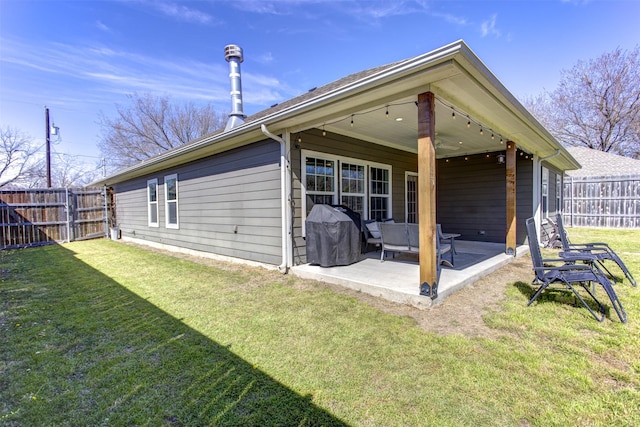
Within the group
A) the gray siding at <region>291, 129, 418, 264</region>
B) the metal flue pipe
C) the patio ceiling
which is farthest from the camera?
the metal flue pipe

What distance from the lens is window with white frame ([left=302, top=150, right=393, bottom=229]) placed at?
548 centimetres

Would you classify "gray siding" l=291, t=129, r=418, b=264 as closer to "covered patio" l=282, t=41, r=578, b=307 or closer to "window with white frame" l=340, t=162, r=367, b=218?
"covered patio" l=282, t=41, r=578, b=307

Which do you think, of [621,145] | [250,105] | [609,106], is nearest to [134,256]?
[250,105]

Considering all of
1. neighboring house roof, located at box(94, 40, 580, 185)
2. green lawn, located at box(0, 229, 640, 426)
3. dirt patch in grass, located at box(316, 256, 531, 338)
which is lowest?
green lawn, located at box(0, 229, 640, 426)

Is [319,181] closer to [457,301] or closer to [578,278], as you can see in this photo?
[457,301]

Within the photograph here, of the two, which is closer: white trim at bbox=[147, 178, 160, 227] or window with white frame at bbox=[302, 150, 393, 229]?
window with white frame at bbox=[302, 150, 393, 229]

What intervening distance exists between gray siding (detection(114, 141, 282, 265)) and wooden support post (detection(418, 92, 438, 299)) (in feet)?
8.69

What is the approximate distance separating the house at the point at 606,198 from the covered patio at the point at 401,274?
925 cm

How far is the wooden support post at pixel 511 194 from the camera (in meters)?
5.83

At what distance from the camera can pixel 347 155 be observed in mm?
6094

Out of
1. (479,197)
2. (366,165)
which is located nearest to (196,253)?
(366,165)

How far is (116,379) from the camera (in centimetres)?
215

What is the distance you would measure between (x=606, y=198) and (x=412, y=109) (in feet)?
42.1

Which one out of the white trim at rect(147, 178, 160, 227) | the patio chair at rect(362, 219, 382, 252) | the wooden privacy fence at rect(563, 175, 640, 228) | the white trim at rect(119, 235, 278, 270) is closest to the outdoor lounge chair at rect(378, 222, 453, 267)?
the patio chair at rect(362, 219, 382, 252)
